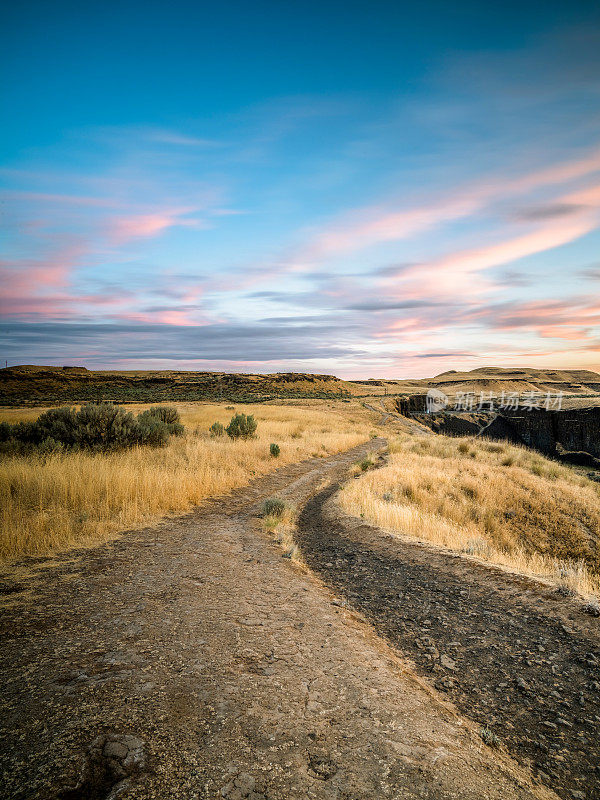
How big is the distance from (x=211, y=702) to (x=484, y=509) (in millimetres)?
12439

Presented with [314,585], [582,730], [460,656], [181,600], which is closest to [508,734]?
[582,730]

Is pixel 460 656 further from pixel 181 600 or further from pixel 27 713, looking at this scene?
pixel 27 713

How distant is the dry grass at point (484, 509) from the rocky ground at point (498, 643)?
179 centimetres

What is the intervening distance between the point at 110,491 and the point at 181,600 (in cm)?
436

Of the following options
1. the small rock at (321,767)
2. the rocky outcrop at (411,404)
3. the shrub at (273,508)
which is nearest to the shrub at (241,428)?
the shrub at (273,508)

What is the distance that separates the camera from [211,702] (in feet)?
10.2

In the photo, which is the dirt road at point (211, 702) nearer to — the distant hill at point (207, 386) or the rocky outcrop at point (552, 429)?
the rocky outcrop at point (552, 429)

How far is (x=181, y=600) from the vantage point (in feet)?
16.1

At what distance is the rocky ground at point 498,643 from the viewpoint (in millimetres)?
3215

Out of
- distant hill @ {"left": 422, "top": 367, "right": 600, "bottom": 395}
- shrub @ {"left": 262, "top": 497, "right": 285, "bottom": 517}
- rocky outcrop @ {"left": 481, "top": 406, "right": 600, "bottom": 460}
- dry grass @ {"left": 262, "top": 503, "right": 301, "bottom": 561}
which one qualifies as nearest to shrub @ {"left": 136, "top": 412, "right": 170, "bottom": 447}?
shrub @ {"left": 262, "top": 497, "right": 285, "bottom": 517}

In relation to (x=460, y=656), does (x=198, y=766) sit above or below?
above

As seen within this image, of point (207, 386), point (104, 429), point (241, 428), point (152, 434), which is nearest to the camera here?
point (104, 429)

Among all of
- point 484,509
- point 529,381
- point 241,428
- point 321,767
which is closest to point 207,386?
point 241,428

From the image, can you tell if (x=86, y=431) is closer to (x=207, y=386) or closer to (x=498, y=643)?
(x=498, y=643)
